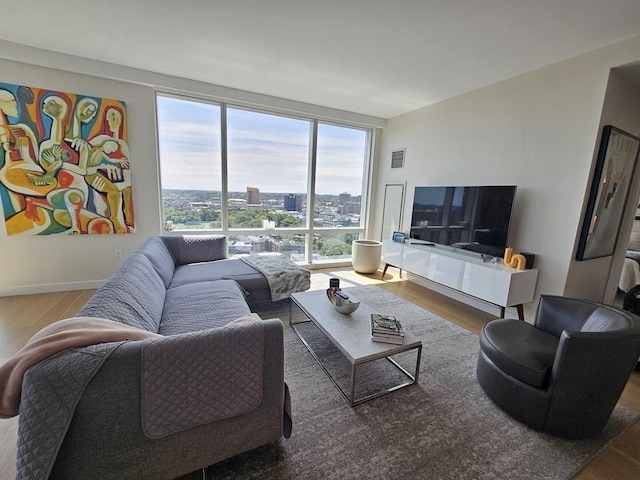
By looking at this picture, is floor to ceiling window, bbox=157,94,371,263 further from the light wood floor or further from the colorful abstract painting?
the light wood floor

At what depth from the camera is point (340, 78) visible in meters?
3.15

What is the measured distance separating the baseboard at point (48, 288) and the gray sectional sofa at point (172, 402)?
2528 mm

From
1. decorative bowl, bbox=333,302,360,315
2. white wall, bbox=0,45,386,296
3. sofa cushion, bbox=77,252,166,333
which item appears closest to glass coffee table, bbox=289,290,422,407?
decorative bowl, bbox=333,302,360,315

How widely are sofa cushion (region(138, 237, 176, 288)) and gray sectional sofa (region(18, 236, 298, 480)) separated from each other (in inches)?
36.6

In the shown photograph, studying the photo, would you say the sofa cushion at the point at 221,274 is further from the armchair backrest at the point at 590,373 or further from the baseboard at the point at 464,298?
the baseboard at the point at 464,298

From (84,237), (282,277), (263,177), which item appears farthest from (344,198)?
(84,237)

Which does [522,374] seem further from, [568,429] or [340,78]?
[340,78]

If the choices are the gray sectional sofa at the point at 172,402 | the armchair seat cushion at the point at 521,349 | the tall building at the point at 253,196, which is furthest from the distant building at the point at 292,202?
the armchair seat cushion at the point at 521,349

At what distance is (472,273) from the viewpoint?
2971 millimetres

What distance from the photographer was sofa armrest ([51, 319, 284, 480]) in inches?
36.1

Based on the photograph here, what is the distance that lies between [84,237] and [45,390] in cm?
319

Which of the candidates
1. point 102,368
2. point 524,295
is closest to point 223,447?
point 102,368

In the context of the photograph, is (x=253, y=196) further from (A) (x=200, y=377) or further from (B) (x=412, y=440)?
(B) (x=412, y=440)

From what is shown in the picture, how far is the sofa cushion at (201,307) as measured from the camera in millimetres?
1802
